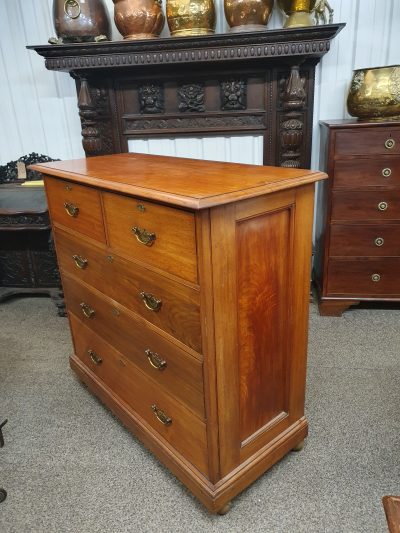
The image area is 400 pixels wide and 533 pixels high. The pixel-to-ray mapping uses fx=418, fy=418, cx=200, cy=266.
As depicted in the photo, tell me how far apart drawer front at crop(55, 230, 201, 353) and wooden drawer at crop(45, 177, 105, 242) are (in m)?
0.06

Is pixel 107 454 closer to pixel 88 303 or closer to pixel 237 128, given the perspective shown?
pixel 88 303

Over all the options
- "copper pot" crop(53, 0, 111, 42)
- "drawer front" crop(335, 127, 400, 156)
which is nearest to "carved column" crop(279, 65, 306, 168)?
"drawer front" crop(335, 127, 400, 156)

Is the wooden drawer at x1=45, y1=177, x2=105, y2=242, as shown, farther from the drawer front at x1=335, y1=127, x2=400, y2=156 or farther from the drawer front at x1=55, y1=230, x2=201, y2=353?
the drawer front at x1=335, y1=127, x2=400, y2=156

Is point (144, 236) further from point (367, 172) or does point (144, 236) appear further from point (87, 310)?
point (367, 172)

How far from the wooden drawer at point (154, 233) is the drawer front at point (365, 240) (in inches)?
58.5

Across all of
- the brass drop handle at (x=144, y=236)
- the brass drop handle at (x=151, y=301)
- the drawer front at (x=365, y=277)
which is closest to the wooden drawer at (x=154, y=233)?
the brass drop handle at (x=144, y=236)

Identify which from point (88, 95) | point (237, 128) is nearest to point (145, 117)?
point (88, 95)

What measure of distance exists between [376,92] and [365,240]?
2.64ft

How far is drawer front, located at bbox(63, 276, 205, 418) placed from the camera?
1.27m

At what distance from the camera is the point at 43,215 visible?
2.52 meters

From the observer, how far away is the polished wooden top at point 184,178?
1060mm

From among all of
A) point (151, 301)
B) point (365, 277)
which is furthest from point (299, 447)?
point (365, 277)

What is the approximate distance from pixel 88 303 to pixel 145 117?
57.0 inches

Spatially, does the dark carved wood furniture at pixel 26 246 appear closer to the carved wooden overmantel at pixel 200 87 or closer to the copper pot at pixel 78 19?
the carved wooden overmantel at pixel 200 87
